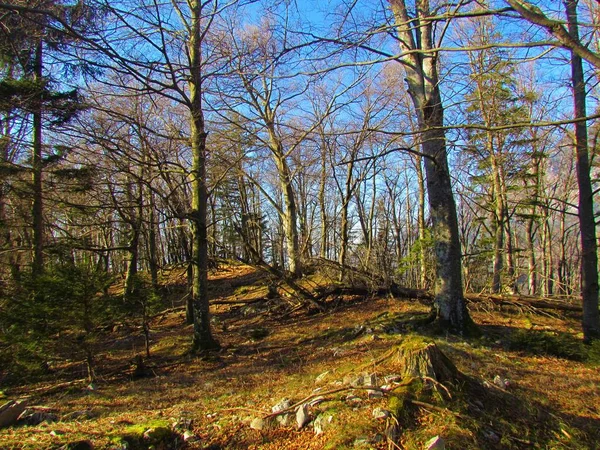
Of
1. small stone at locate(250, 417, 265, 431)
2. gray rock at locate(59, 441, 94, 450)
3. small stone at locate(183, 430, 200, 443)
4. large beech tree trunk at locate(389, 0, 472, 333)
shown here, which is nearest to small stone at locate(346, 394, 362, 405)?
small stone at locate(250, 417, 265, 431)

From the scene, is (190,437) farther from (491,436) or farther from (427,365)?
(491,436)

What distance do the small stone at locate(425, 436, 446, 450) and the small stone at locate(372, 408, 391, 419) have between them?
1.44 feet

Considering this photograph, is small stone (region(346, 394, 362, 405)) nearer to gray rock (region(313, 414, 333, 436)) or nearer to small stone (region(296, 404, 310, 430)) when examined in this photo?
gray rock (region(313, 414, 333, 436))

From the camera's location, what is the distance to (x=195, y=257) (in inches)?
302

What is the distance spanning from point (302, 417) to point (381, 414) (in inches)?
28.9

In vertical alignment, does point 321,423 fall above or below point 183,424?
above

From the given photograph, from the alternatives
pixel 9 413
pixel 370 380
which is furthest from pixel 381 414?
pixel 9 413

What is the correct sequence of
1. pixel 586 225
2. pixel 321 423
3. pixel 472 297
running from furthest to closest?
1. pixel 472 297
2. pixel 586 225
3. pixel 321 423

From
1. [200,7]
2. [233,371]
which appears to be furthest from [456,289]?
[200,7]

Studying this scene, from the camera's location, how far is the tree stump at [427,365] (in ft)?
11.6

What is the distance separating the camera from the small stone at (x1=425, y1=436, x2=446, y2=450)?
260 cm

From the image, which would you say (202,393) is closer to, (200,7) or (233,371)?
(233,371)

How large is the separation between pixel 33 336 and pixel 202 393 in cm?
336

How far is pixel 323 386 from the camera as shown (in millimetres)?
4363
